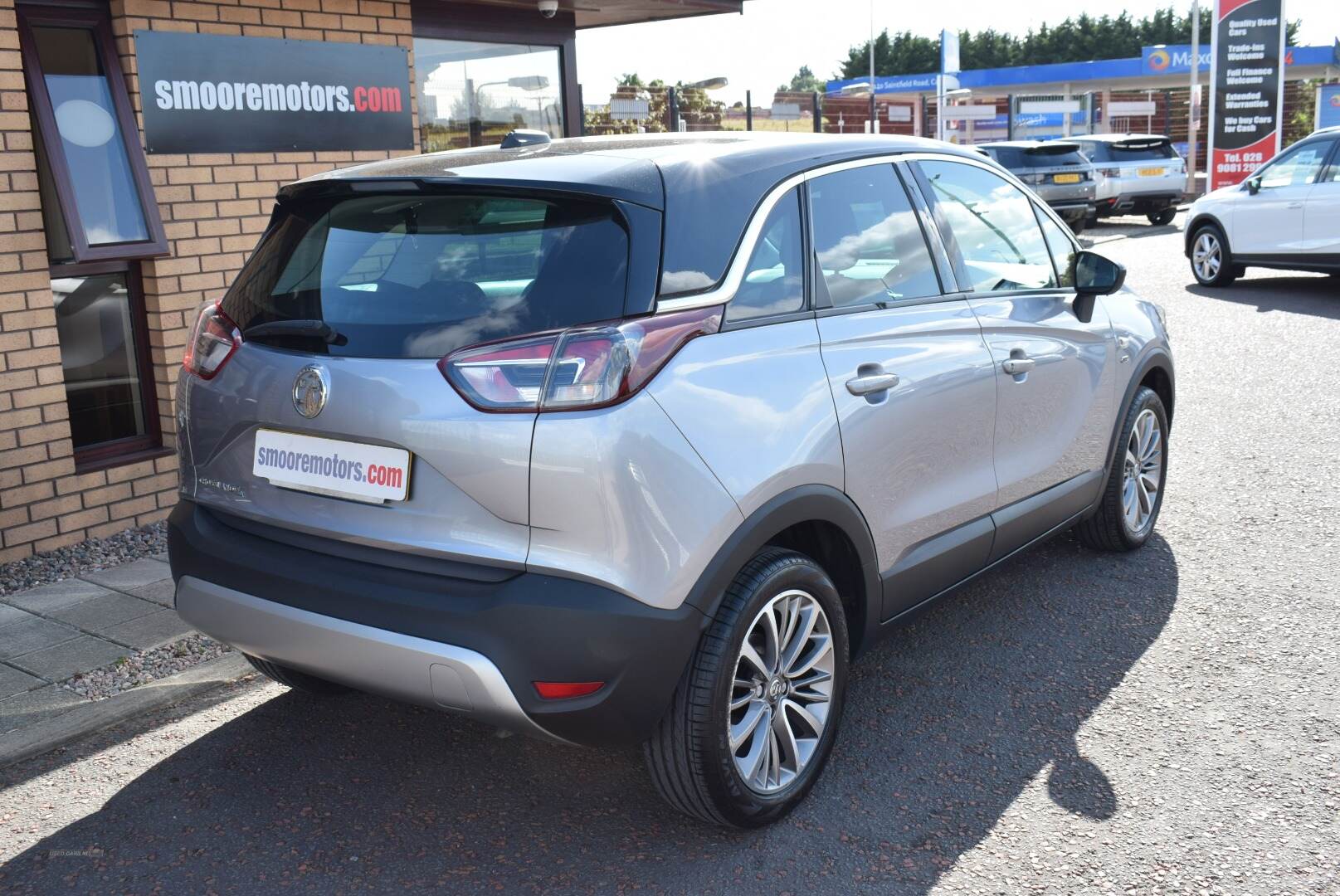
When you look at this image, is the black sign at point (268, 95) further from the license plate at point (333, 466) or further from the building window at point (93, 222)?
the license plate at point (333, 466)

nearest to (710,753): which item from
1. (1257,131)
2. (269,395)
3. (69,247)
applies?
(269,395)

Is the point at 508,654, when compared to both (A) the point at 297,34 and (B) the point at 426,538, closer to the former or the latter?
(B) the point at 426,538

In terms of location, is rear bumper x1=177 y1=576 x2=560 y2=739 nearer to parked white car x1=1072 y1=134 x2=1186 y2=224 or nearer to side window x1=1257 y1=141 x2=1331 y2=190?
side window x1=1257 y1=141 x2=1331 y2=190

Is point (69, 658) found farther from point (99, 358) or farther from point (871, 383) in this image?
point (871, 383)

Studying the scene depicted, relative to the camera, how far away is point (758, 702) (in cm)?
337

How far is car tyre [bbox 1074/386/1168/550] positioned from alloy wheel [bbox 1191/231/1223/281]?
991 centimetres

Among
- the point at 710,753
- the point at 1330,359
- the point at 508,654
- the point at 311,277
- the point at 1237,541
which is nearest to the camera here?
the point at 508,654

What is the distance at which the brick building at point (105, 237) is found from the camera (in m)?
5.71

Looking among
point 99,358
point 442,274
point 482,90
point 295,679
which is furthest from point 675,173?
point 482,90

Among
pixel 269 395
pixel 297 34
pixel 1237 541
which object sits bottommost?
pixel 1237 541

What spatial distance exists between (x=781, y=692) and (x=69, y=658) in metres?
2.67

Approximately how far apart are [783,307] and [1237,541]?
3321mm

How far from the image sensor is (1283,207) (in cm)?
1364

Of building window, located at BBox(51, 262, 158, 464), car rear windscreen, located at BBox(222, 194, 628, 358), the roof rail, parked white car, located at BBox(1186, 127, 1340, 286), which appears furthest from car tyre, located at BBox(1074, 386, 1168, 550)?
parked white car, located at BBox(1186, 127, 1340, 286)
